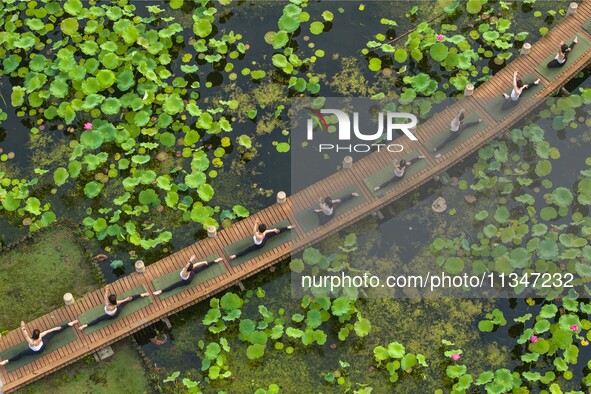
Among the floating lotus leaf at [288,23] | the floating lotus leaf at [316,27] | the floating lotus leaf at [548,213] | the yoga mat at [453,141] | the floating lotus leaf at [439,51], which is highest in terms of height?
the floating lotus leaf at [439,51]

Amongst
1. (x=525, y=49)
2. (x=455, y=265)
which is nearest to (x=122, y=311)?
(x=455, y=265)

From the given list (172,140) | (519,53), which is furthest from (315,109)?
(519,53)

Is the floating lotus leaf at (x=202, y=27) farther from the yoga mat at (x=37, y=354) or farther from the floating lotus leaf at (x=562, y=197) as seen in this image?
the floating lotus leaf at (x=562, y=197)

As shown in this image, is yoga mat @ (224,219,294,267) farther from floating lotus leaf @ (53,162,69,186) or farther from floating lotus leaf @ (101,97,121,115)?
floating lotus leaf @ (101,97,121,115)

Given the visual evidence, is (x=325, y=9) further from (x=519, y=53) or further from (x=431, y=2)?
(x=519, y=53)

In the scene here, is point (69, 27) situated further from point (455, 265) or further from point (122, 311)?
point (455, 265)

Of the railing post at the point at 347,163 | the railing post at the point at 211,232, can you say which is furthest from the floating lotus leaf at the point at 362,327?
the railing post at the point at 211,232

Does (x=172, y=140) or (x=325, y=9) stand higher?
(x=325, y=9)
